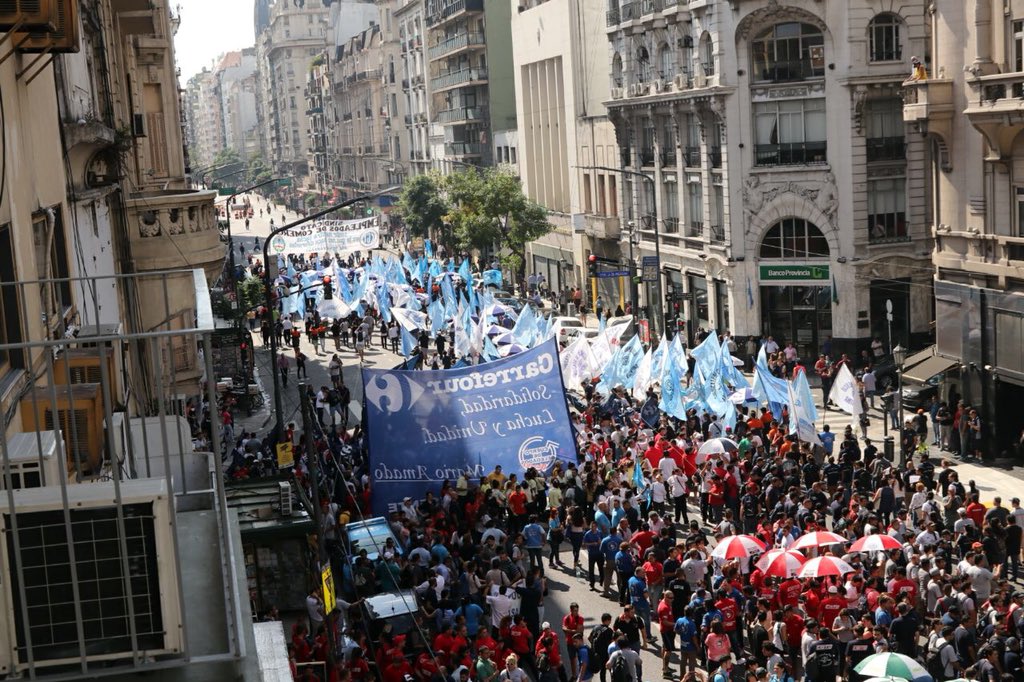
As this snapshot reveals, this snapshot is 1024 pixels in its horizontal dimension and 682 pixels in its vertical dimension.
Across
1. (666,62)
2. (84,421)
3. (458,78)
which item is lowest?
(84,421)

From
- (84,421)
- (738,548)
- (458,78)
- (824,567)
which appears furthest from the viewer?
(458,78)

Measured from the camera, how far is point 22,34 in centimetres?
1108

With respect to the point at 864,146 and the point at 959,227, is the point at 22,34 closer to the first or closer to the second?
the point at 959,227

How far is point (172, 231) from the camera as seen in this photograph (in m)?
28.5

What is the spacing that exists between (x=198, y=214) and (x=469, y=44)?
2399 inches

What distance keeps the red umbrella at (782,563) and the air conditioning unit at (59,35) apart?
448 inches

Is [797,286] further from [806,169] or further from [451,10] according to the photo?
[451,10]

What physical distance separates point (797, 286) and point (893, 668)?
3241 cm

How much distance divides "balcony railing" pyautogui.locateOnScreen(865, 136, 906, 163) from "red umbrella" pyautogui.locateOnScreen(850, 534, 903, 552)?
27.8 meters

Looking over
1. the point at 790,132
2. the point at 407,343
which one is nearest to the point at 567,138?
the point at 790,132

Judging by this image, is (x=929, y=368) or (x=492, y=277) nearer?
(x=929, y=368)

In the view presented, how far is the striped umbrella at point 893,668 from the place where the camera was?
14914mm

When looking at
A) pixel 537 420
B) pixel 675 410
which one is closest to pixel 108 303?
pixel 537 420

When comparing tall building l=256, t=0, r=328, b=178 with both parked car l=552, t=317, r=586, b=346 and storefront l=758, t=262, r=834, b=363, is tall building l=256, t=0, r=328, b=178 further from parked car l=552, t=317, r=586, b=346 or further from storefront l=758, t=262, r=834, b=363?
storefront l=758, t=262, r=834, b=363
